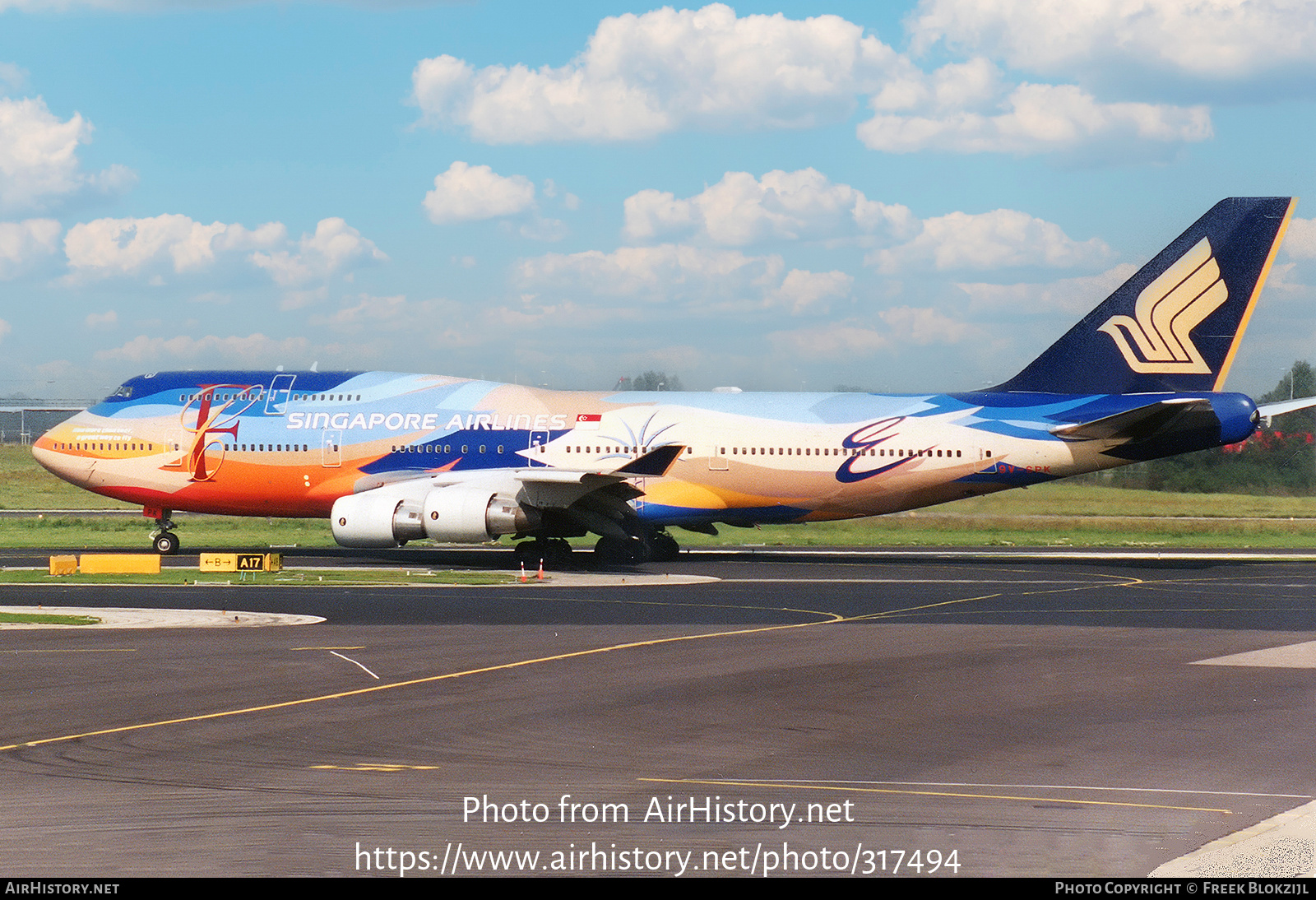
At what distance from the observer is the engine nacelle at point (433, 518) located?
37.0 meters

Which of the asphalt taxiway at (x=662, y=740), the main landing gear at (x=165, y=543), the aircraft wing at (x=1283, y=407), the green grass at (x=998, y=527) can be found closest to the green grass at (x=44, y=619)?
the asphalt taxiway at (x=662, y=740)

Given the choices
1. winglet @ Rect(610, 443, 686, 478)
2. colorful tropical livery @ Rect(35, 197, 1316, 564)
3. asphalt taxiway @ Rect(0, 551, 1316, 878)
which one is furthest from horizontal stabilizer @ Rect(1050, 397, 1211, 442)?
winglet @ Rect(610, 443, 686, 478)

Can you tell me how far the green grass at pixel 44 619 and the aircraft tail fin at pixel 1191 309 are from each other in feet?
92.9

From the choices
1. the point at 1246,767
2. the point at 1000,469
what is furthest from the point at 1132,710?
the point at 1000,469

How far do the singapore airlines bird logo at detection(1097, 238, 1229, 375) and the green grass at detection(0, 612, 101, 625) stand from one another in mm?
29559

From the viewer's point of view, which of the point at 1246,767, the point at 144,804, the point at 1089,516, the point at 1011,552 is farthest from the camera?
the point at 1089,516

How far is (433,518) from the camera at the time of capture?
37.0m

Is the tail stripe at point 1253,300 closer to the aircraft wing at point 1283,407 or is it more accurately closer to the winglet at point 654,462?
the aircraft wing at point 1283,407

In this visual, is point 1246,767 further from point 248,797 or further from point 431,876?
point 248,797

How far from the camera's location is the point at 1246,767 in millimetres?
13633

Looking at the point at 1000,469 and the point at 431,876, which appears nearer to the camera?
the point at 431,876

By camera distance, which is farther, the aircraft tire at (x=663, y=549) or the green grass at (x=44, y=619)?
the aircraft tire at (x=663, y=549)

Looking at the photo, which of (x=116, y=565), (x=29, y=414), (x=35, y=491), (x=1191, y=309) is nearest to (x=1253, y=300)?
(x=1191, y=309)
